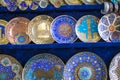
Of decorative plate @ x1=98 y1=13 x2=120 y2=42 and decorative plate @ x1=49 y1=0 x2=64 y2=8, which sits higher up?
decorative plate @ x1=49 y1=0 x2=64 y2=8

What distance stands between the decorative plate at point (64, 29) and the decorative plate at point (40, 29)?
4 centimetres

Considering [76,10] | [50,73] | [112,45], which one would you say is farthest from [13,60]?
[112,45]

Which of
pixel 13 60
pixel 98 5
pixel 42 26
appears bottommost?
pixel 13 60

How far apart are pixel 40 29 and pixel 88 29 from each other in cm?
31

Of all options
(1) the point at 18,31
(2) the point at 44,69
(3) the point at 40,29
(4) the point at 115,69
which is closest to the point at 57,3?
(3) the point at 40,29

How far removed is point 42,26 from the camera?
6.20ft

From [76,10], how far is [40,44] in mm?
335

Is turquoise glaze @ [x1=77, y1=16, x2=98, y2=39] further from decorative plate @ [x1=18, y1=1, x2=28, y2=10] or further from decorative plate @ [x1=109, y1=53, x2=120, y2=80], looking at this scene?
decorative plate @ [x1=18, y1=1, x2=28, y2=10]

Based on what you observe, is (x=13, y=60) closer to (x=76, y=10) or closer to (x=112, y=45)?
(x=76, y=10)

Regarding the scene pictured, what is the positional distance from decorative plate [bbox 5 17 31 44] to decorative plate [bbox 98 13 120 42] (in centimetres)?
47

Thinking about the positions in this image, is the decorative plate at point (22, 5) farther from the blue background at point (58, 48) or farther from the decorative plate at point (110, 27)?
the decorative plate at point (110, 27)

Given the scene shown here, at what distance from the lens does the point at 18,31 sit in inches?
74.8

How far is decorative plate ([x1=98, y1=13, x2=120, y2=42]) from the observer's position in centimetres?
181

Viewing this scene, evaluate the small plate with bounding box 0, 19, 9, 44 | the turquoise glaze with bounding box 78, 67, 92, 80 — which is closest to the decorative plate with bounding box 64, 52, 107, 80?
the turquoise glaze with bounding box 78, 67, 92, 80
